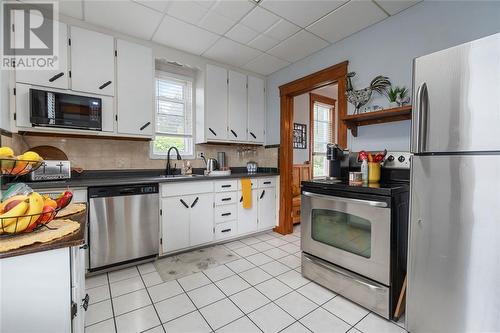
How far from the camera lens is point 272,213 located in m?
3.55

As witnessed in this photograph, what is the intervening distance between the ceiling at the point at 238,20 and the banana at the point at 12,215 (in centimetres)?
213

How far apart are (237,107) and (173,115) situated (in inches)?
38.8

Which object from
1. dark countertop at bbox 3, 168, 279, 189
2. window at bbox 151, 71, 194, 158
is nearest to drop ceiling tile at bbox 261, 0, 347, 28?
window at bbox 151, 71, 194, 158

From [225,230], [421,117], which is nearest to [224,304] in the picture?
[225,230]

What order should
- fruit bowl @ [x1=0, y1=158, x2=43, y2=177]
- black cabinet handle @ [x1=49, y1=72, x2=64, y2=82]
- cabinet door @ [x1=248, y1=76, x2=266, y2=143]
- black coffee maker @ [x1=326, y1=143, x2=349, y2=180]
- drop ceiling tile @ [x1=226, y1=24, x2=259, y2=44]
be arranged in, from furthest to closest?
cabinet door @ [x1=248, y1=76, x2=266, y2=143]
drop ceiling tile @ [x1=226, y1=24, x2=259, y2=44]
black coffee maker @ [x1=326, y1=143, x2=349, y2=180]
black cabinet handle @ [x1=49, y1=72, x2=64, y2=82]
fruit bowl @ [x1=0, y1=158, x2=43, y2=177]

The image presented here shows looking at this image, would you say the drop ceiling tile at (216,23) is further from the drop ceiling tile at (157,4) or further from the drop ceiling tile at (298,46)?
the drop ceiling tile at (298,46)

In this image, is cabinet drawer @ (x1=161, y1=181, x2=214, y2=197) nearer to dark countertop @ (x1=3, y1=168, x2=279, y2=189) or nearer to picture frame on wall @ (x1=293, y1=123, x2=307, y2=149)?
dark countertop @ (x1=3, y1=168, x2=279, y2=189)

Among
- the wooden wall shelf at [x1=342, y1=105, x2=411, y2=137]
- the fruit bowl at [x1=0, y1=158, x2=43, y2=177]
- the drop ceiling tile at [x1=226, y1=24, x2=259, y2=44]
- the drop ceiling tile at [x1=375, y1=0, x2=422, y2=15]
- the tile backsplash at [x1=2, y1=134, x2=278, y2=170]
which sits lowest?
the fruit bowl at [x1=0, y1=158, x2=43, y2=177]

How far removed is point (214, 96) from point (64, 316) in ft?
9.69

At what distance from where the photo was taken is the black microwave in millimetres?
2010

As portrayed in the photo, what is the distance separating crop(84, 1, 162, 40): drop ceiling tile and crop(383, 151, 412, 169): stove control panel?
8.74 ft

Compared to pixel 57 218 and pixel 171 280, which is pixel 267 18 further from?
pixel 171 280

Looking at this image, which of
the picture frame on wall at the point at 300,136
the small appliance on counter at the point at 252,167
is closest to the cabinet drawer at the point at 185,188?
the small appliance on counter at the point at 252,167

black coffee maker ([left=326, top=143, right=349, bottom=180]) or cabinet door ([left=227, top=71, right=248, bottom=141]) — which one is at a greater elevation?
cabinet door ([left=227, top=71, right=248, bottom=141])
